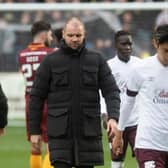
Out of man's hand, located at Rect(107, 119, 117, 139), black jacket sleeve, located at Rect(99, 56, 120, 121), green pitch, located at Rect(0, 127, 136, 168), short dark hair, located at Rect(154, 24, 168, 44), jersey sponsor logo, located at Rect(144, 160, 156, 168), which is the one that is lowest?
green pitch, located at Rect(0, 127, 136, 168)

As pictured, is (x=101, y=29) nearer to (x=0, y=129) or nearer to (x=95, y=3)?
(x=95, y=3)

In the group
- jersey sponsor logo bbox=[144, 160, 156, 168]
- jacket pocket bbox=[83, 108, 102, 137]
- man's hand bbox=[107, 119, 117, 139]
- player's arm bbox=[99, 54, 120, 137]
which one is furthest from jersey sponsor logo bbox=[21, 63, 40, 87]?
jersey sponsor logo bbox=[144, 160, 156, 168]

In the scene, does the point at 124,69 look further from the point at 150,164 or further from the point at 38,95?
the point at 150,164

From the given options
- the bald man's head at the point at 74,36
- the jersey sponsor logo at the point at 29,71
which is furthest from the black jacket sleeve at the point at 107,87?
the jersey sponsor logo at the point at 29,71

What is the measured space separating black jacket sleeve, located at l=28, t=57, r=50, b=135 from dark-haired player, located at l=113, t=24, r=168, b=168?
0.87 metres

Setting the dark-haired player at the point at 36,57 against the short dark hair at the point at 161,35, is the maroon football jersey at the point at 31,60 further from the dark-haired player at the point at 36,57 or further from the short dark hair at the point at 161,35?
the short dark hair at the point at 161,35

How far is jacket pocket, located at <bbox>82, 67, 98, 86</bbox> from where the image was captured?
10.6 metres

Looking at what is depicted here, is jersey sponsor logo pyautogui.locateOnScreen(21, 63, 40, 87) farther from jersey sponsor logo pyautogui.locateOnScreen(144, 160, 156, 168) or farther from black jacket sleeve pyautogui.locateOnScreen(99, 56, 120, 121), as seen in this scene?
jersey sponsor logo pyautogui.locateOnScreen(144, 160, 156, 168)

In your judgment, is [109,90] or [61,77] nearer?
[61,77]

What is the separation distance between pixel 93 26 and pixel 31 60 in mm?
12181

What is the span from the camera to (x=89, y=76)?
1062 centimetres

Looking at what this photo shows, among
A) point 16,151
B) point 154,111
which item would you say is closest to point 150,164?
point 154,111

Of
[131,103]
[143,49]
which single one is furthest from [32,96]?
[143,49]

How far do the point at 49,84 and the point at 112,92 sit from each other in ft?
2.29
